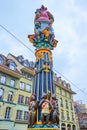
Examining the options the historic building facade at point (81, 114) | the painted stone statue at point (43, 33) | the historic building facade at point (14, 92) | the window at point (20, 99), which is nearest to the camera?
the painted stone statue at point (43, 33)

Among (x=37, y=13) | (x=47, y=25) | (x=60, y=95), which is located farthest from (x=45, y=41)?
(x=60, y=95)

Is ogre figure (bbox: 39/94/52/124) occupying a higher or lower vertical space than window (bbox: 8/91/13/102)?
lower

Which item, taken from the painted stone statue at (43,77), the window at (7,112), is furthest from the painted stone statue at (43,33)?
the window at (7,112)

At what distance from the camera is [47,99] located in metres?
8.70

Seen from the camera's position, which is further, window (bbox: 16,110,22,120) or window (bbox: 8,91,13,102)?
window (bbox: 16,110,22,120)

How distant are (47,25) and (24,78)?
621 inches

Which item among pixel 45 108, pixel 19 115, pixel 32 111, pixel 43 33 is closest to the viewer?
pixel 45 108

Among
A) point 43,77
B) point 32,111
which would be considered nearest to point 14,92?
point 43,77

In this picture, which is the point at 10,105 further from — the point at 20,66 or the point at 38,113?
the point at 38,113

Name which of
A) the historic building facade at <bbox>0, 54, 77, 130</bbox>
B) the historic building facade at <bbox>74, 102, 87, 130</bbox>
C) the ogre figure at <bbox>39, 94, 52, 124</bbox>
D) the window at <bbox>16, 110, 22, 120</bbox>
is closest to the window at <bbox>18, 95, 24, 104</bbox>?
the historic building facade at <bbox>0, 54, 77, 130</bbox>

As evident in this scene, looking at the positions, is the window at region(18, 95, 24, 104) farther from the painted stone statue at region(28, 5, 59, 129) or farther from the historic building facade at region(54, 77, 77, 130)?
the painted stone statue at region(28, 5, 59, 129)

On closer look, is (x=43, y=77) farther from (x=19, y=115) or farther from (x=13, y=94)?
(x=19, y=115)

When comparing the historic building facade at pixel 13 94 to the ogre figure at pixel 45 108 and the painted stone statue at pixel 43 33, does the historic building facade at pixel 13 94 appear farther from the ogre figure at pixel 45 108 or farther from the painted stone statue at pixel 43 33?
the ogre figure at pixel 45 108

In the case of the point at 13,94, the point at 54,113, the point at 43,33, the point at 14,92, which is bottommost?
the point at 54,113
